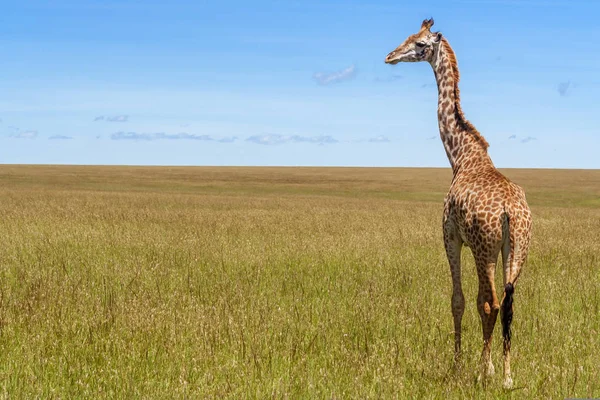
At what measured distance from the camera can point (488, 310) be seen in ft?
16.0

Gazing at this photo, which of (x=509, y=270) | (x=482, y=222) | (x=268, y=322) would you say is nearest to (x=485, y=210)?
(x=482, y=222)

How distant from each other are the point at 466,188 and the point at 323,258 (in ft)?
16.8

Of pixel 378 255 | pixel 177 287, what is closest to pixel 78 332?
pixel 177 287

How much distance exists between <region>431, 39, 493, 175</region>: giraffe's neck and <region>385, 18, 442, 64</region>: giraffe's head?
0.09m

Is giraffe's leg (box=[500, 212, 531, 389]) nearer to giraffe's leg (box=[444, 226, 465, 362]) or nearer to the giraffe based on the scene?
the giraffe

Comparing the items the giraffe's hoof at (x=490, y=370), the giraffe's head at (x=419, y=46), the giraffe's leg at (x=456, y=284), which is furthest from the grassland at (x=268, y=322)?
the giraffe's head at (x=419, y=46)

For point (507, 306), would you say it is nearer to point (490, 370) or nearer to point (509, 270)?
point (509, 270)

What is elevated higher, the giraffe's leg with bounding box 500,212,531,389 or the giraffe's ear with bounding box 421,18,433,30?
the giraffe's ear with bounding box 421,18,433,30

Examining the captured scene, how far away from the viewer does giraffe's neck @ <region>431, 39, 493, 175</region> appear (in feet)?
20.5

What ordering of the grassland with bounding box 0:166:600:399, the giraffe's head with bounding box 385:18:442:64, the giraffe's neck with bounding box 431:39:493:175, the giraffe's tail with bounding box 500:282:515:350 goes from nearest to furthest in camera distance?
the grassland with bounding box 0:166:600:399 < the giraffe's tail with bounding box 500:282:515:350 < the giraffe's neck with bounding box 431:39:493:175 < the giraffe's head with bounding box 385:18:442:64

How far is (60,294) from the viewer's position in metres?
6.52

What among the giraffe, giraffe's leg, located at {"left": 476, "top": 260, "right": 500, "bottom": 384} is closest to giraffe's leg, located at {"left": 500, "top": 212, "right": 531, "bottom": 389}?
the giraffe

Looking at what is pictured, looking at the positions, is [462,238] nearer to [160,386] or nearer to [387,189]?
[160,386]

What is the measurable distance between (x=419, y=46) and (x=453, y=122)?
105cm
